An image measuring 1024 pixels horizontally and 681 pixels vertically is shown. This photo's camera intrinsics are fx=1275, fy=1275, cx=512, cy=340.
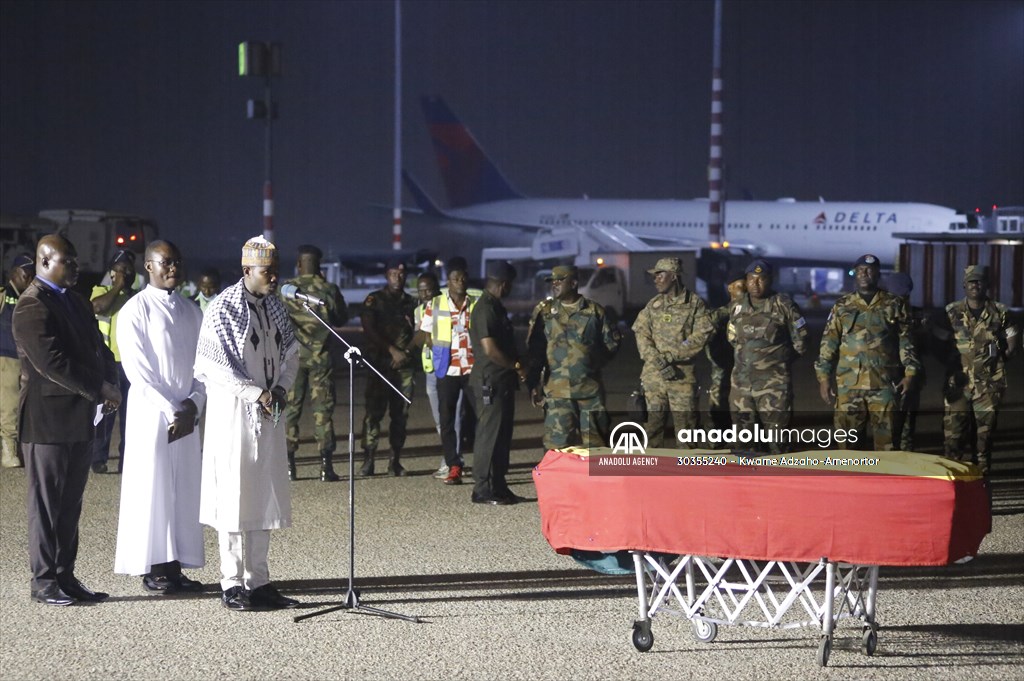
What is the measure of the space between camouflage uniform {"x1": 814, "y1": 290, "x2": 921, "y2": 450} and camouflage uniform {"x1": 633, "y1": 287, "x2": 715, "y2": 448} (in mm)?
911

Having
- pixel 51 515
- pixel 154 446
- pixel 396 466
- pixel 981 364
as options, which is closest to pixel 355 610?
pixel 154 446

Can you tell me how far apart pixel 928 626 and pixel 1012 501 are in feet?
12.6

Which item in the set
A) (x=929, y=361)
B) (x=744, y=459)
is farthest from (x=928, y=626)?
(x=929, y=361)

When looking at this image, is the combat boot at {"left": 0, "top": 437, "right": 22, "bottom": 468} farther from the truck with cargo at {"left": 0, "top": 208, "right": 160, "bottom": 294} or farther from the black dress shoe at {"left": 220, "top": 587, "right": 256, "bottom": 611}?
the truck with cargo at {"left": 0, "top": 208, "right": 160, "bottom": 294}

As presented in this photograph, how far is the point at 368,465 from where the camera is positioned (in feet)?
34.2

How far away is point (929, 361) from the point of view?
2181 cm

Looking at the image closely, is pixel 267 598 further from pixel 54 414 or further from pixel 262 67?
pixel 262 67

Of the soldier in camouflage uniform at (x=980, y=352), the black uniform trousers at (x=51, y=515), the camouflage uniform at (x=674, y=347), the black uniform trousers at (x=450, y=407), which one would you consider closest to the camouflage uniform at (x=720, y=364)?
the camouflage uniform at (x=674, y=347)

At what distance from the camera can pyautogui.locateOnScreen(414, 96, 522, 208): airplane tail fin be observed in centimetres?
5806

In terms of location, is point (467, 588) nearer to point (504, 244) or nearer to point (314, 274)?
point (314, 274)

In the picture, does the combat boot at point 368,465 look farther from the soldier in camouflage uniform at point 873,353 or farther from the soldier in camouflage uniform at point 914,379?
the soldier in camouflage uniform at point 914,379

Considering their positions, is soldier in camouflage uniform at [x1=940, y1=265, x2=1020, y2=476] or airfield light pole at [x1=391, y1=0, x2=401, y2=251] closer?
soldier in camouflage uniform at [x1=940, y1=265, x2=1020, y2=476]

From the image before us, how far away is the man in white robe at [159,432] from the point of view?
630 cm

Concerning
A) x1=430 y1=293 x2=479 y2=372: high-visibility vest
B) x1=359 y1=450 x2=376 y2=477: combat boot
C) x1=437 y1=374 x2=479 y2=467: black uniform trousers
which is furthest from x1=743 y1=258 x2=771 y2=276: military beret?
x1=359 y1=450 x2=376 y2=477: combat boot
